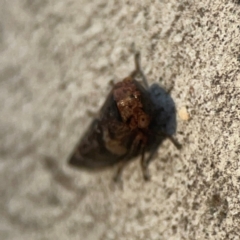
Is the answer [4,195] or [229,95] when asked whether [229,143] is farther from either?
[4,195]

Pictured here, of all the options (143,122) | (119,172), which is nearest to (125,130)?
(143,122)

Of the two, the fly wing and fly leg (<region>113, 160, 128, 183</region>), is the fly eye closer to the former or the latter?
the fly wing

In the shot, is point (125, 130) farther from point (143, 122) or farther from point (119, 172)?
point (119, 172)

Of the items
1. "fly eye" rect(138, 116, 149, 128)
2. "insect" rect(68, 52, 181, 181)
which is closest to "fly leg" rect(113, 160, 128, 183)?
"insect" rect(68, 52, 181, 181)

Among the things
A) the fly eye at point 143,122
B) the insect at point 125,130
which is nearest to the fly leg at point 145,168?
the insect at point 125,130

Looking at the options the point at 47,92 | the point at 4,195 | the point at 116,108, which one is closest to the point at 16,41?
the point at 47,92

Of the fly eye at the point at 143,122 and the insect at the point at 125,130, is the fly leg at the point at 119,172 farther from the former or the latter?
the fly eye at the point at 143,122
